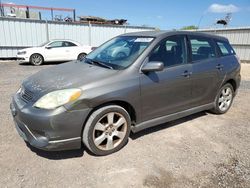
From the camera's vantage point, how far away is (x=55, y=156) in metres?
2.93

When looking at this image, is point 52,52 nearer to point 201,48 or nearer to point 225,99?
point 201,48

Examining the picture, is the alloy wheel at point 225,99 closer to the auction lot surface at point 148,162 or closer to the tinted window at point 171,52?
the auction lot surface at point 148,162

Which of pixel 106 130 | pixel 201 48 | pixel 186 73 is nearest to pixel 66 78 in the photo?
pixel 106 130

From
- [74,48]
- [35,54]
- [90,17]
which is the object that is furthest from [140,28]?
[90,17]

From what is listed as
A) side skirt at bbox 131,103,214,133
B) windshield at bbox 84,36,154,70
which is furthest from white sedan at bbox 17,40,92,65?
side skirt at bbox 131,103,214,133

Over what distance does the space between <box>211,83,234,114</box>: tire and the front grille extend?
3475 mm

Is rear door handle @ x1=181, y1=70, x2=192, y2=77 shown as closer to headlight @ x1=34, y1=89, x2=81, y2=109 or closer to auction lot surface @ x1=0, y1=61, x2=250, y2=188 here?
auction lot surface @ x1=0, y1=61, x2=250, y2=188

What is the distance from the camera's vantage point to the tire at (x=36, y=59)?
11062 mm

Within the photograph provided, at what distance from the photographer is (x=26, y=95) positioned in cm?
286

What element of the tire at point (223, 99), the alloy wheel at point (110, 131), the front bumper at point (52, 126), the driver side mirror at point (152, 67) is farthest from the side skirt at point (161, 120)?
the front bumper at point (52, 126)

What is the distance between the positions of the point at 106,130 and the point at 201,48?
2.48 m

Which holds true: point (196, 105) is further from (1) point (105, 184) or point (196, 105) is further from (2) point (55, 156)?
(2) point (55, 156)

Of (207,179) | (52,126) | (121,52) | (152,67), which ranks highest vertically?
(121,52)

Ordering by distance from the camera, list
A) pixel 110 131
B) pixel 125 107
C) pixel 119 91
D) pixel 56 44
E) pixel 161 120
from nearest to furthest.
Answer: pixel 119 91
pixel 110 131
pixel 125 107
pixel 161 120
pixel 56 44
